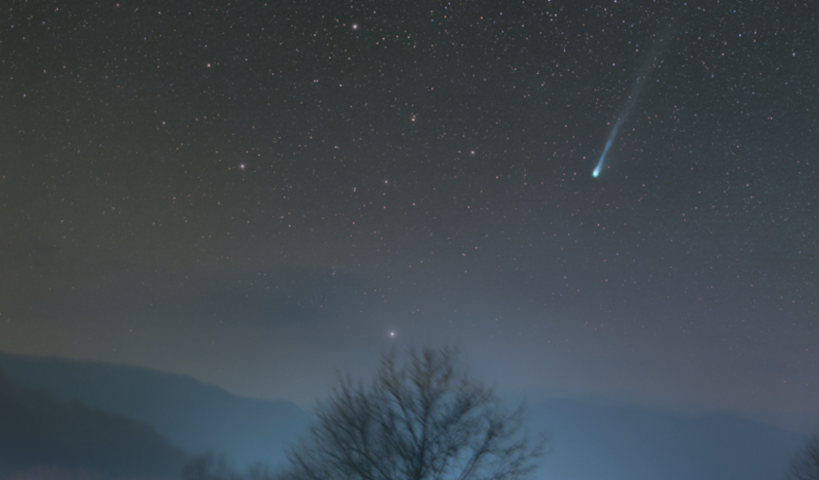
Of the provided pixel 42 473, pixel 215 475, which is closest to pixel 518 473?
pixel 215 475

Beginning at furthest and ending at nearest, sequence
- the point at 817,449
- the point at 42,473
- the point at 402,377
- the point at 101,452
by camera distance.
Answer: the point at 101,452 < the point at 42,473 < the point at 817,449 < the point at 402,377

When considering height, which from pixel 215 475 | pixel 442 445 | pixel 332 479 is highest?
pixel 215 475

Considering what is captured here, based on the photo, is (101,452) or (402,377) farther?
(101,452)

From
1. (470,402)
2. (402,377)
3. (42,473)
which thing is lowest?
(470,402)

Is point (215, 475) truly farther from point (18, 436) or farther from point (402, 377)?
point (18, 436)

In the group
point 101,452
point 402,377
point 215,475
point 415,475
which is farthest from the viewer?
point 101,452

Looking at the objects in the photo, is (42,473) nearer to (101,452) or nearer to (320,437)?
(101,452)

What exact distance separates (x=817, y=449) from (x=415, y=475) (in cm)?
1989

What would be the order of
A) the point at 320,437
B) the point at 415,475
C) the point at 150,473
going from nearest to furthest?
the point at 415,475
the point at 320,437
the point at 150,473

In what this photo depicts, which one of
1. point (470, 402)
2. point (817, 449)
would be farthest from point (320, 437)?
point (817, 449)

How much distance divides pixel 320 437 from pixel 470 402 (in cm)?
267

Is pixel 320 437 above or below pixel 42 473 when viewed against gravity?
below

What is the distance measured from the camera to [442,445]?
24.3 feet

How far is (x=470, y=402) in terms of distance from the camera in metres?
7.85
